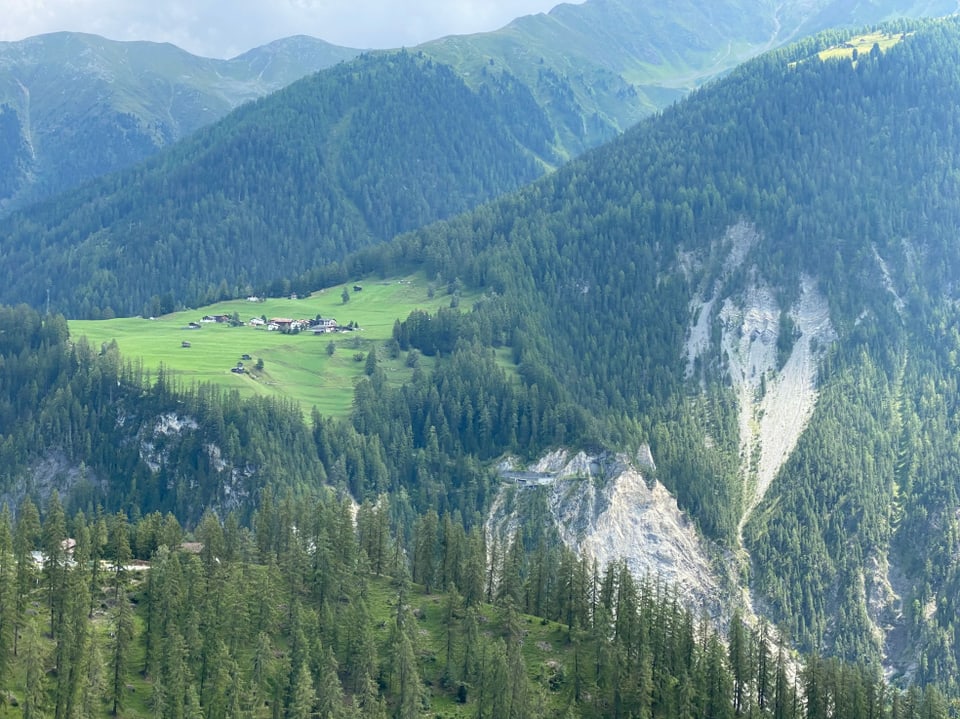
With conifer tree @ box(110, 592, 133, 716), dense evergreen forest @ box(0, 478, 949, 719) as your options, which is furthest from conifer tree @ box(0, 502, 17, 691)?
conifer tree @ box(110, 592, 133, 716)

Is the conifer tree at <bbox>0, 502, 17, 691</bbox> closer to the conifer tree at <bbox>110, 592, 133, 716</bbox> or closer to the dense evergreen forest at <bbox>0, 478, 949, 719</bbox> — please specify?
the dense evergreen forest at <bbox>0, 478, 949, 719</bbox>

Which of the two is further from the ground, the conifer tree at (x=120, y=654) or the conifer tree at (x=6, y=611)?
the conifer tree at (x=6, y=611)

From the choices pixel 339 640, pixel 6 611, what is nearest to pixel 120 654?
pixel 6 611

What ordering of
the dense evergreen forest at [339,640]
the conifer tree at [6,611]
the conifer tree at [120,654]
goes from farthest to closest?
the dense evergreen forest at [339,640], the conifer tree at [120,654], the conifer tree at [6,611]

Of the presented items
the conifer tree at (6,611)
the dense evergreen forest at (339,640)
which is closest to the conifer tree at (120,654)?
the dense evergreen forest at (339,640)

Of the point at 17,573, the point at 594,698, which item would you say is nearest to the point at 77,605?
the point at 17,573

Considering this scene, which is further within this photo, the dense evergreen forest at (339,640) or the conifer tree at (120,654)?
the dense evergreen forest at (339,640)

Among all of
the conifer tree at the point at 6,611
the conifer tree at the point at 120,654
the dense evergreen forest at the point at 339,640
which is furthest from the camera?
the dense evergreen forest at the point at 339,640

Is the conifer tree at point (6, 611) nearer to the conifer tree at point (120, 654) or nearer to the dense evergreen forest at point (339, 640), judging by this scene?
the dense evergreen forest at point (339, 640)

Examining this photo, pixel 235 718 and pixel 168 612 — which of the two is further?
pixel 168 612

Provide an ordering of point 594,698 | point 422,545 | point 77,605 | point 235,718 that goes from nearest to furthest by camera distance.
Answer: point 235,718
point 77,605
point 594,698
point 422,545

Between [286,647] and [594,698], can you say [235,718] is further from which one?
[594,698]
